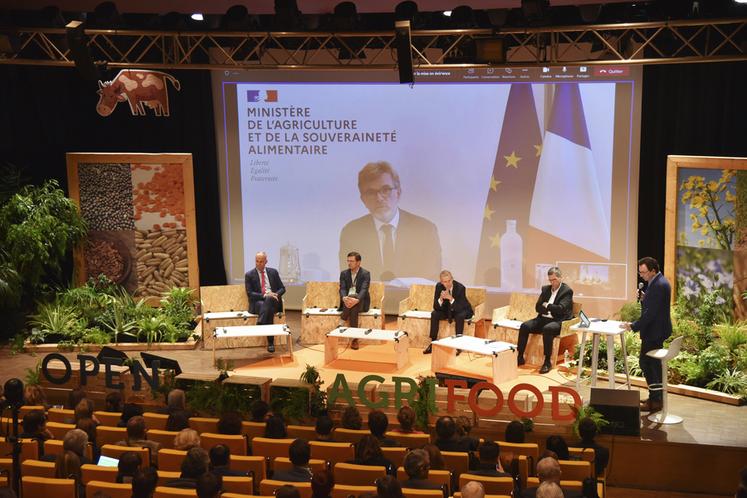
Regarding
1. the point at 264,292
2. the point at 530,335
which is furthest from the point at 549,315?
the point at 264,292

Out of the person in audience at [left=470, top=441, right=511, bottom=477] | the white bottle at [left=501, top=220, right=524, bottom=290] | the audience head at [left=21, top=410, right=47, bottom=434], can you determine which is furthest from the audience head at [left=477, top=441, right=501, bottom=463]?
the white bottle at [left=501, top=220, right=524, bottom=290]

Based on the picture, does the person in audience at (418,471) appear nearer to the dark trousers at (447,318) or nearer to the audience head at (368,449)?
the audience head at (368,449)

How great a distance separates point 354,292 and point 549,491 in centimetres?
582

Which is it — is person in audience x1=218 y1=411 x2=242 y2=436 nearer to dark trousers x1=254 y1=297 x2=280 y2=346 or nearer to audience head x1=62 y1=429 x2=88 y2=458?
audience head x1=62 y1=429 x2=88 y2=458

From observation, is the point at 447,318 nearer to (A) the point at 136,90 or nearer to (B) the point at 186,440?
(A) the point at 136,90

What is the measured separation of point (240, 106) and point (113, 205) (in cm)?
208

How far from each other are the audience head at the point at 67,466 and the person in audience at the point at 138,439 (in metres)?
0.48

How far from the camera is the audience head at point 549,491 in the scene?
16.4 ft

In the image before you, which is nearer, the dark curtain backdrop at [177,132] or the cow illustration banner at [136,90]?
the cow illustration banner at [136,90]

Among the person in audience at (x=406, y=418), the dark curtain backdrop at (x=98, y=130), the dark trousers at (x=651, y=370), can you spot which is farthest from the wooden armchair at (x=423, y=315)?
the person in audience at (x=406, y=418)

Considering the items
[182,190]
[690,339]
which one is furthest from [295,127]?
[690,339]

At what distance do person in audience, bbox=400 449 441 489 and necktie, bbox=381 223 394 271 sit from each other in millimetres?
6305

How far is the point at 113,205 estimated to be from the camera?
1160 cm

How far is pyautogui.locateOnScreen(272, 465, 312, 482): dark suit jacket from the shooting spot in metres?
5.61
